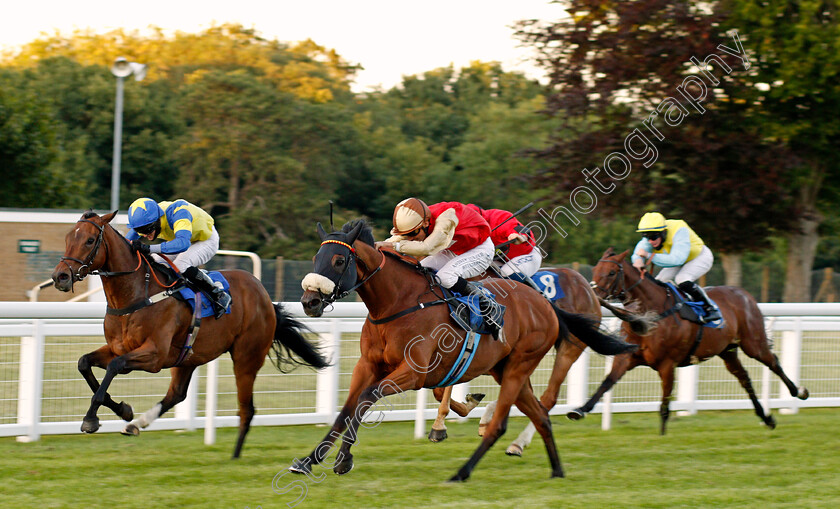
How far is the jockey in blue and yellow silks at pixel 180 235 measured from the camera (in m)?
5.79

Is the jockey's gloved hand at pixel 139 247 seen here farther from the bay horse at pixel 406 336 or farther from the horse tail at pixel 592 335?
→ the horse tail at pixel 592 335

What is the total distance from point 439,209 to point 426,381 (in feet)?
3.35

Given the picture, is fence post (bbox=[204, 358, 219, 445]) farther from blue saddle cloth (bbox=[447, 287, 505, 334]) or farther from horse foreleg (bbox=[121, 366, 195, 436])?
blue saddle cloth (bbox=[447, 287, 505, 334])

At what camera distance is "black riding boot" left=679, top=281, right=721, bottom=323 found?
770 centimetres

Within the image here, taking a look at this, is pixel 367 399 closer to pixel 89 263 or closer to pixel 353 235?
pixel 353 235

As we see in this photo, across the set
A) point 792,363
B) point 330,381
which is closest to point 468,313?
point 330,381

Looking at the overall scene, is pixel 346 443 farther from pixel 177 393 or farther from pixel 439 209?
pixel 177 393

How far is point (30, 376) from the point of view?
20.4ft

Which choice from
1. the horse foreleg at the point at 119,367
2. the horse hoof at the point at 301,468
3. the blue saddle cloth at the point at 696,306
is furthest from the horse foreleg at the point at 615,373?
the horse foreleg at the point at 119,367

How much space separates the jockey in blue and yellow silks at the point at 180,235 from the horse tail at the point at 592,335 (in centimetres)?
223

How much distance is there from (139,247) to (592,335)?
2.92m

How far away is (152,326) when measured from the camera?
565 centimetres

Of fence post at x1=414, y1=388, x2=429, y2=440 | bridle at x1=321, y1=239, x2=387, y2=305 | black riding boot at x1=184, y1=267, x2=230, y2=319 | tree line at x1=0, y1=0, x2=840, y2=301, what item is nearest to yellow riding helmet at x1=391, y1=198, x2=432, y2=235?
bridle at x1=321, y1=239, x2=387, y2=305

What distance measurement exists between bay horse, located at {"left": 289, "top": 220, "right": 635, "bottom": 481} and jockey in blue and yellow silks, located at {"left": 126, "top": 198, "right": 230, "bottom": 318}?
142cm
